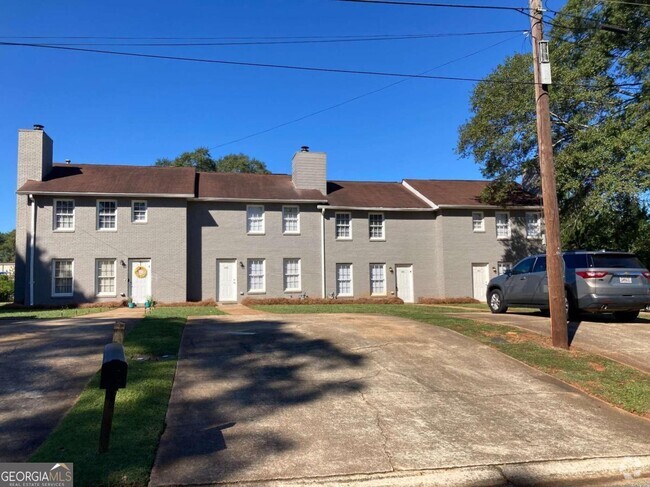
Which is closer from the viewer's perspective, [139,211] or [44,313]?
[44,313]

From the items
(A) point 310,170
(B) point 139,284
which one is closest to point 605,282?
(A) point 310,170

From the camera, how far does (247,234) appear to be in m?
24.6

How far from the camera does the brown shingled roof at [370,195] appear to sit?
26.4m

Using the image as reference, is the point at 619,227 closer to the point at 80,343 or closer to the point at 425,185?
the point at 425,185

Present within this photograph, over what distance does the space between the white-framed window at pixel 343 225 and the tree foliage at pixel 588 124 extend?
7.27m

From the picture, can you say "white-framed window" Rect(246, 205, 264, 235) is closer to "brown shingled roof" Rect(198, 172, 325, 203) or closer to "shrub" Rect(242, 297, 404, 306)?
"brown shingled roof" Rect(198, 172, 325, 203)

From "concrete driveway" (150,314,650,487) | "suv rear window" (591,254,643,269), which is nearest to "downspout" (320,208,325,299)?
"suv rear window" (591,254,643,269)

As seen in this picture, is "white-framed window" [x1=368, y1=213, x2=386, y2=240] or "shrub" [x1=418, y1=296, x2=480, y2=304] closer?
"shrub" [x1=418, y1=296, x2=480, y2=304]

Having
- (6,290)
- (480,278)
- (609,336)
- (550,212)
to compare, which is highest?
(550,212)

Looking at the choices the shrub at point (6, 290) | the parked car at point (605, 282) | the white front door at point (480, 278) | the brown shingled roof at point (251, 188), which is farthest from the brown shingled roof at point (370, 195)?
the shrub at point (6, 290)

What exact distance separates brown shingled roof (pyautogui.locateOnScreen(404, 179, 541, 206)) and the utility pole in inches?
678

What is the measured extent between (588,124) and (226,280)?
57.7 feet

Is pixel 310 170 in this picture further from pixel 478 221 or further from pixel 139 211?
pixel 478 221

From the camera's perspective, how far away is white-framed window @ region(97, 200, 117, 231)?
Result: 2297cm
